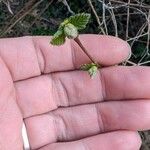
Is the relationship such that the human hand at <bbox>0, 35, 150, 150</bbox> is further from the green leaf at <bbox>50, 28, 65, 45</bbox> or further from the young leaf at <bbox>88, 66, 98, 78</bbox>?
the green leaf at <bbox>50, 28, 65, 45</bbox>

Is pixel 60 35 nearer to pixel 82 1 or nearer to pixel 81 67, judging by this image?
pixel 81 67

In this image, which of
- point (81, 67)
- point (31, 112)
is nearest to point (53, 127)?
point (31, 112)

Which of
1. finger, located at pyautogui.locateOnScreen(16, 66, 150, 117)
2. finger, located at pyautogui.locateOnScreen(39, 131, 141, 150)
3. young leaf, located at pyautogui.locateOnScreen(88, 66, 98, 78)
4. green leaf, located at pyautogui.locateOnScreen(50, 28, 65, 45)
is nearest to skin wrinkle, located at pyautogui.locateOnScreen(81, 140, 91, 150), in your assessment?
finger, located at pyautogui.locateOnScreen(39, 131, 141, 150)

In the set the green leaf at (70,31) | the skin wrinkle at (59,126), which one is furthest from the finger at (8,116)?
the green leaf at (70,31)

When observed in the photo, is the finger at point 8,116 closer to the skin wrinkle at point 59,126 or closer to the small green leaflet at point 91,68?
the skin wrinkle at point 59,126

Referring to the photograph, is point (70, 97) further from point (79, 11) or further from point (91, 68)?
point (79, 11)

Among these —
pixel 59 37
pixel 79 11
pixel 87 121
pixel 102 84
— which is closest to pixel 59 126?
pixel 87 121
